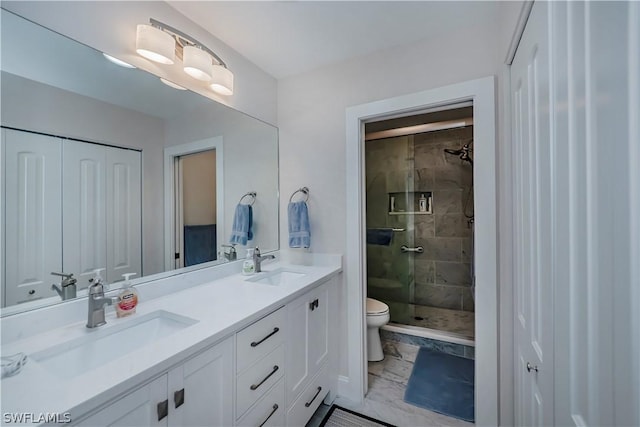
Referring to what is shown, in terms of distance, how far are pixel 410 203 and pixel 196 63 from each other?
2443 millimetres

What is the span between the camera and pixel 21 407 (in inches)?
21.6

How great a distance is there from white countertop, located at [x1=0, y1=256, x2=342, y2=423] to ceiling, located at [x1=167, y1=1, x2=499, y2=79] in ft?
4.67

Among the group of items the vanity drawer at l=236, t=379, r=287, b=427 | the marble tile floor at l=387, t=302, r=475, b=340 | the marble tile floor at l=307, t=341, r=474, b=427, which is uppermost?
the vanity drawer at l=236, t=379, r=287, b=427

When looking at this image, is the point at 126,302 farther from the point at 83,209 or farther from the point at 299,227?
the point at 299,227

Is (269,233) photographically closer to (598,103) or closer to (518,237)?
(518,237)

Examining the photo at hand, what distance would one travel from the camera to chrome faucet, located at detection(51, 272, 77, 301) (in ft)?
3.14

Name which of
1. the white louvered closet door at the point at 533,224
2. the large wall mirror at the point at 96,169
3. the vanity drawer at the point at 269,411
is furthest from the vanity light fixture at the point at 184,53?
the vanity drawer at the point at 269,411

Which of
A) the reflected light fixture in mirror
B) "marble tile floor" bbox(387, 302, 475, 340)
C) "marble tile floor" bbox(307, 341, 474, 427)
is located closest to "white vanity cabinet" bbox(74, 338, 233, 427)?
"marble tile floor" bbox(307, 341, 474, 427)

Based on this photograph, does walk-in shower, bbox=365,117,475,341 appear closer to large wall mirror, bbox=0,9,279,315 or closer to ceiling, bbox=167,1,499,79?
ceiling, bbox=167,1,499,79

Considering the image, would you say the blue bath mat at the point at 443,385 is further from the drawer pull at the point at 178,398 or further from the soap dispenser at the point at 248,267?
the drawer pull at the point at 178,398

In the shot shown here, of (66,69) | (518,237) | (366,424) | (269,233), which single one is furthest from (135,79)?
(366,424)

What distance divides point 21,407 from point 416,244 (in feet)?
10.3

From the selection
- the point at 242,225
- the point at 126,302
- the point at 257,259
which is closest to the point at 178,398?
the point at 126,302

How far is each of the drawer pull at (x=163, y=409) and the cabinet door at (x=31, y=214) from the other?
0.64 meters
